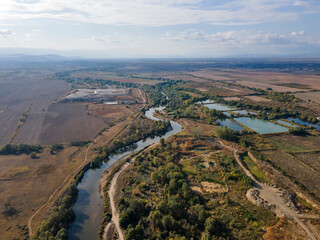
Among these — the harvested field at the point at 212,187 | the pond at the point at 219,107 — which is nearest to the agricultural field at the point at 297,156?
the harvested field at the point at 212,187

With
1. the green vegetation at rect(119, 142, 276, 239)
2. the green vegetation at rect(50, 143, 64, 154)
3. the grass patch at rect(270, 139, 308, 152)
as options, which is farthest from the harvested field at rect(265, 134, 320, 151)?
the green vegetation at rect(50, 143, 64, 154)

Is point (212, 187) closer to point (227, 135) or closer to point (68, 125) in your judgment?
point (227, 135)

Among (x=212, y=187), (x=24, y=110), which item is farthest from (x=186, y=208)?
(x=24, y=110)

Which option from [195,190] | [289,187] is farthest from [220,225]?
[289,187]

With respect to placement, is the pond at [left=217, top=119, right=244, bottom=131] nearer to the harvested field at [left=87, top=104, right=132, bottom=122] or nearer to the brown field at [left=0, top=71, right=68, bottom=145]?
the harvested field at [left=87, top=104, right=132, bottom=122]

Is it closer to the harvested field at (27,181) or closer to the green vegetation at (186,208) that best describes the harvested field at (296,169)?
the green vegetation at (186,208)
